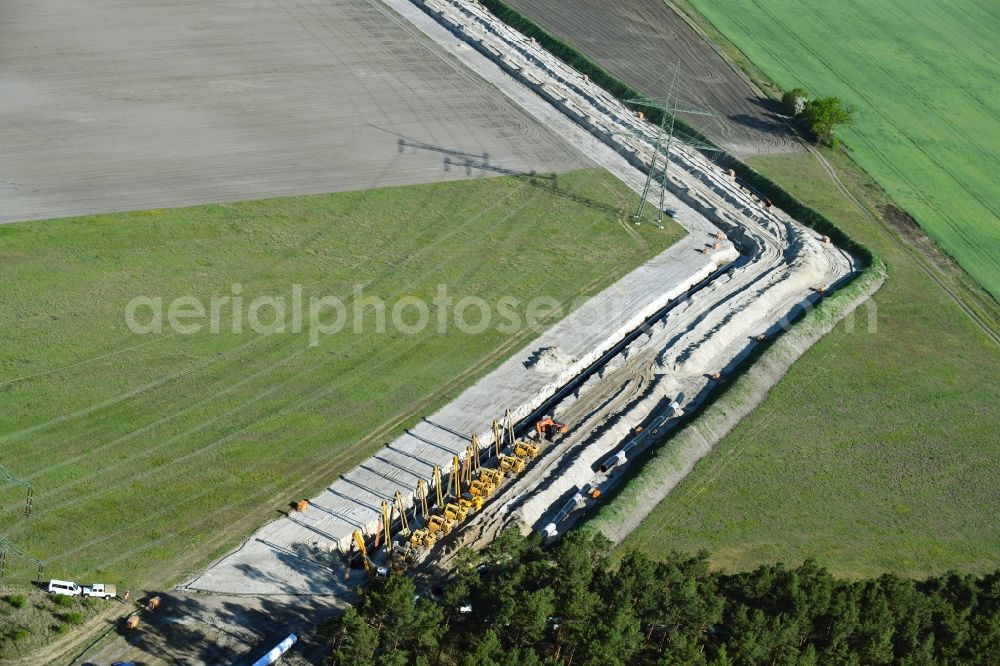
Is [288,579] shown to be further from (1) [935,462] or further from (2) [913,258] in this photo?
(2) [913,258]

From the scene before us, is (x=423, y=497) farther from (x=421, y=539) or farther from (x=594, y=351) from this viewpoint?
(x=594, y=351)

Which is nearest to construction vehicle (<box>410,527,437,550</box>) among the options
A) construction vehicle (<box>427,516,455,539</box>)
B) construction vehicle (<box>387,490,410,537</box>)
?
construction vehicle (<box>427,516,455,539</box>)

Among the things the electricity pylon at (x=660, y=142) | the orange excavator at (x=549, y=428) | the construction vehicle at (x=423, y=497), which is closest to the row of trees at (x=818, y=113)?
the electricity pylon at (x=660, y=142)

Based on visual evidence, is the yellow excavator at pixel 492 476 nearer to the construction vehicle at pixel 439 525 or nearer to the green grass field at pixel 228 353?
the construction vehicle at pixel 439 525

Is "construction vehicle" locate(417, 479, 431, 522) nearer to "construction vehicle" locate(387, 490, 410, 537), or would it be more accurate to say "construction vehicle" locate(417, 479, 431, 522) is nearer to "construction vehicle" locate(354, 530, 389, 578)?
"construction vehicle" locate(387, 490, 410, 537)

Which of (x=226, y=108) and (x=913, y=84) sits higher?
(x=913, y=84)

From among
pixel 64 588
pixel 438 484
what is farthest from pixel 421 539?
pixel 64 588

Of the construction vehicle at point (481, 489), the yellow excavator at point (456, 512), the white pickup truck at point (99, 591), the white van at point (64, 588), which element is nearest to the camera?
the white van at point (64, 588)
